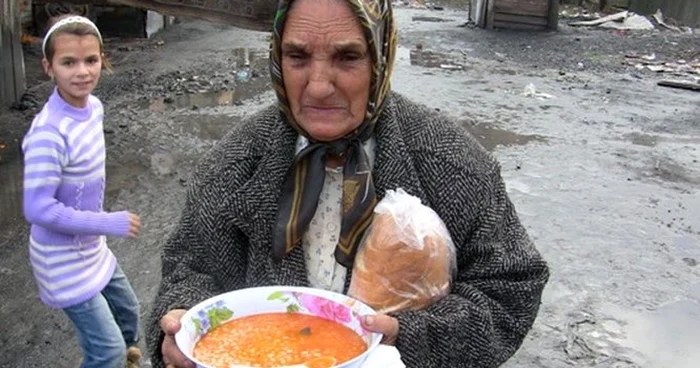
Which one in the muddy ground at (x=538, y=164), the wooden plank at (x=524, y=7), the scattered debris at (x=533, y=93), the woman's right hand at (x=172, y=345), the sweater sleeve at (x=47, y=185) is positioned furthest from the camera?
the wooden plank at (x=524, y=7)

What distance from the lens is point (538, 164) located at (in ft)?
24.4

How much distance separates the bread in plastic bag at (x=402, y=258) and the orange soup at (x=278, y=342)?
166mm

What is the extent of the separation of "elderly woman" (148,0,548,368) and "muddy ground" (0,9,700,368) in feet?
7.38

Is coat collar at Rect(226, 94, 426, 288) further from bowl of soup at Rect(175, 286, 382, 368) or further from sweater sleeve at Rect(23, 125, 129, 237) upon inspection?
sweater sleeve at Rect(23, 125, 129, 237)

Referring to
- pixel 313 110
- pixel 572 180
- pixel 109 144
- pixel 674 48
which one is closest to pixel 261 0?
pixel 109 144

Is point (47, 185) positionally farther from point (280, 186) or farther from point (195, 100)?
point (195, 100)

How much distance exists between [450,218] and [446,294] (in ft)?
0.64

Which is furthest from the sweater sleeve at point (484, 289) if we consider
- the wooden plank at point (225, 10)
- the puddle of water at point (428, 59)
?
the puddle of water at point (428, 59)

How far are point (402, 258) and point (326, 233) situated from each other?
316 millimetres

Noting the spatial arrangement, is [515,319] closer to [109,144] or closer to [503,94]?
[109,144]

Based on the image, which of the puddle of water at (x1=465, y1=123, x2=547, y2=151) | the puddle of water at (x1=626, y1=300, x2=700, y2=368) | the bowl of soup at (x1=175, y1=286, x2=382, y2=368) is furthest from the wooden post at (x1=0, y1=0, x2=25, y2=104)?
the bowl of soup at (x1=175, y1=286, x2=382, y2=368)

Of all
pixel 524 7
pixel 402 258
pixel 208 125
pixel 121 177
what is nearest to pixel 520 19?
pixel 524 7

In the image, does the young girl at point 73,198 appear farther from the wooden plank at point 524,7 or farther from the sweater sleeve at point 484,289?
the wooden plank at point 524,7

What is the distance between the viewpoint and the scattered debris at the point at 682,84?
37.5ft
